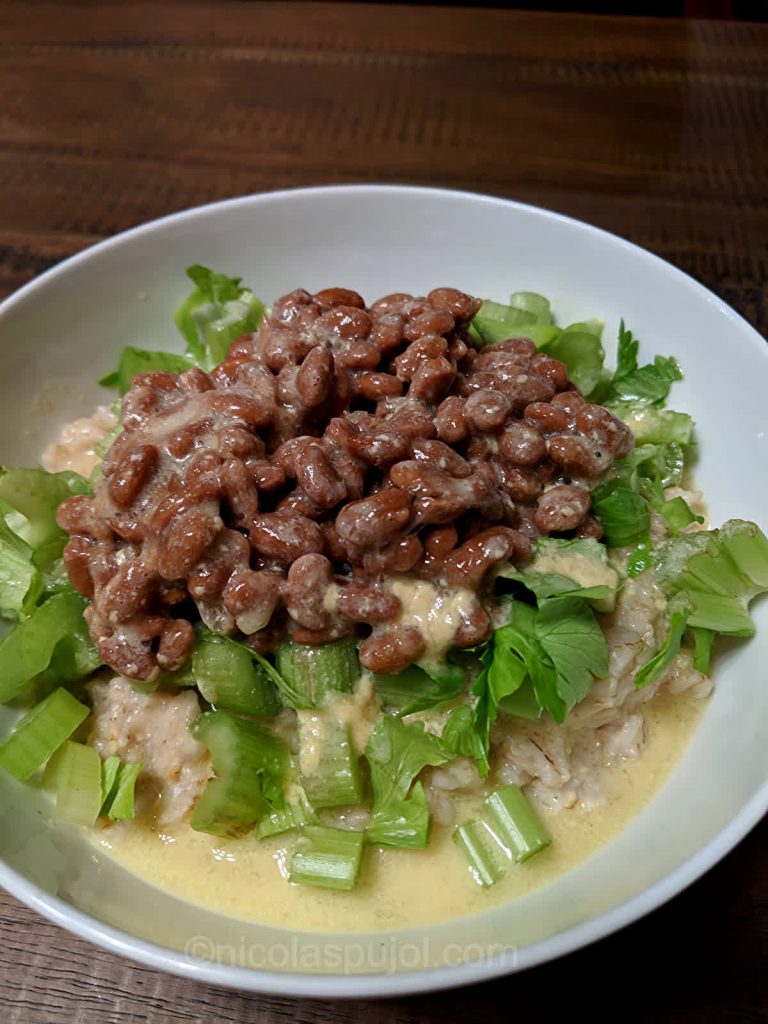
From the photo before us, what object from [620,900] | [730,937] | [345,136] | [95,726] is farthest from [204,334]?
[730,937]

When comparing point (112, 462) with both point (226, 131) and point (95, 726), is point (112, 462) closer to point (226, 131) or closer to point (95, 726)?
point (95, 726)

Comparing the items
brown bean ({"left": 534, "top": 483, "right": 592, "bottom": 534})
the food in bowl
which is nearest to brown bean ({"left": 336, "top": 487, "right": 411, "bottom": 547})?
the food in bowl

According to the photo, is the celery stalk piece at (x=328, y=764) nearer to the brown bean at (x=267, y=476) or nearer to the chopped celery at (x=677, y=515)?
the brown bean at (x=267, y=476)

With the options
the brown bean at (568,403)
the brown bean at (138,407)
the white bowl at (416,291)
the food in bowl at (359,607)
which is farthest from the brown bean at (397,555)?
the white bowl at (416,291)

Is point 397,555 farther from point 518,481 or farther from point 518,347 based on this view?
point 518,347

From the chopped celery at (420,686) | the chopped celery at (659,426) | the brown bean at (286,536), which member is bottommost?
the chopped celery at (420,686)

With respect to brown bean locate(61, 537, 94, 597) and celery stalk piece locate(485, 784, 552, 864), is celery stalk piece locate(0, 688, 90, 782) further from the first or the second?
celery stalk piece locate(485, 784, 552, 864)
